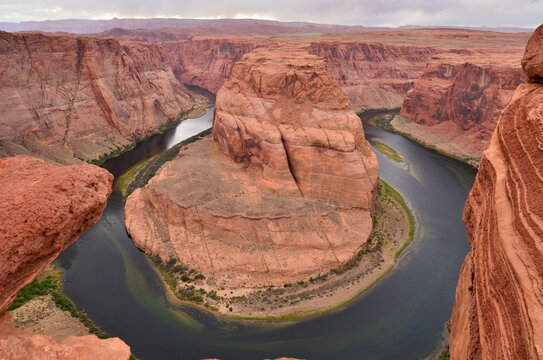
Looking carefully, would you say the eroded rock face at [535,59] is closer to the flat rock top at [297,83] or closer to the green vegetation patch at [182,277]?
the flat rock top at [297,83]

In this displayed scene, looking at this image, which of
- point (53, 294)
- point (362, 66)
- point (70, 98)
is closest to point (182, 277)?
point (53, 294)

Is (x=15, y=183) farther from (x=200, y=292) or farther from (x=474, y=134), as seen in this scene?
(x=474, y=134)

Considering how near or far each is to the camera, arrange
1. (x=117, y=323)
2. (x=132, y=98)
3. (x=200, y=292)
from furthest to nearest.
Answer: (x=132, y=98)
(x=200, y=292)
(x=117, y=323)

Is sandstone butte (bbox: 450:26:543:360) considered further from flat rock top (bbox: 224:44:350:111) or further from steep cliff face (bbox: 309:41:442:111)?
steep cliff face (bbox: 309:41:442:111)

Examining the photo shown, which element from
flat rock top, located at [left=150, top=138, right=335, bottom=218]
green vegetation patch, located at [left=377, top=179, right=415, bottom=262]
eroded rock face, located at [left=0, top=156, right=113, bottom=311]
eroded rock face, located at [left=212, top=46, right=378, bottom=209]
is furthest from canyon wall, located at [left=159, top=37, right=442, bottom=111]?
eroded rock face, located at [left=0, top=156, right=113, bottom=311]

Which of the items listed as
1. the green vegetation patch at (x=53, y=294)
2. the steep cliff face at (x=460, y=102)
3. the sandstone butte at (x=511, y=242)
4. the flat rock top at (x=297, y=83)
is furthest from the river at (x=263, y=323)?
the steep cliff face at (x=460, y=102)

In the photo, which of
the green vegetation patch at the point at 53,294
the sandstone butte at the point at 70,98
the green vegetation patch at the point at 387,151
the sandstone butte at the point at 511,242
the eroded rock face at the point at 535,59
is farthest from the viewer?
the green vegetation patch at the point at 387,151

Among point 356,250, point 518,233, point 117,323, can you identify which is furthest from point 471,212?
point 117,323
